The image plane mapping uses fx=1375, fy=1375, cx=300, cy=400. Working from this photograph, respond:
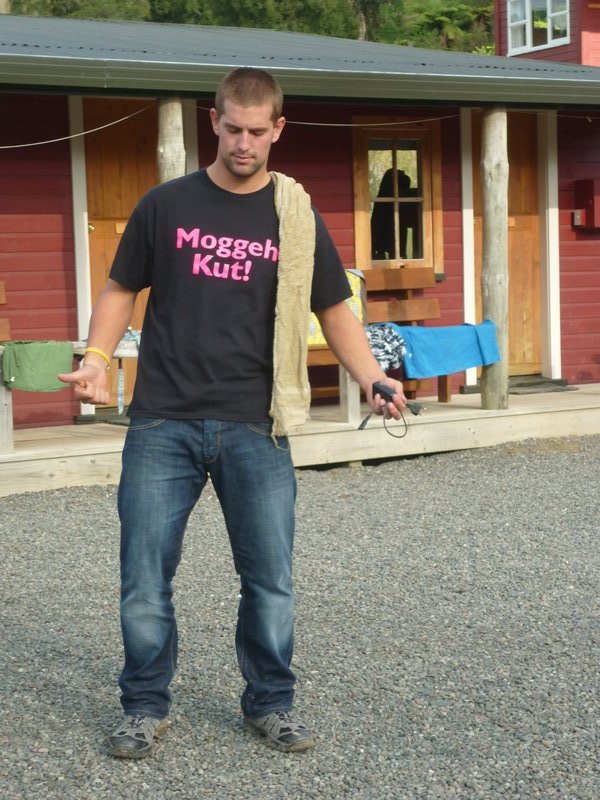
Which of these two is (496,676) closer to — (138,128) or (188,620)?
(188,620)

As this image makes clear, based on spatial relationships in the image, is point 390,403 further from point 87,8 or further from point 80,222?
point 87,8

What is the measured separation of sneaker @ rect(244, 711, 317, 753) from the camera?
154 inches

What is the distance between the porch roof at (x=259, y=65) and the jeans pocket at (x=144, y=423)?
219 inches

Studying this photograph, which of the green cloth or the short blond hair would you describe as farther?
the green cloth

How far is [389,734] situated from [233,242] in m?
1.52

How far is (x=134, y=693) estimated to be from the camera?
393 centimetres

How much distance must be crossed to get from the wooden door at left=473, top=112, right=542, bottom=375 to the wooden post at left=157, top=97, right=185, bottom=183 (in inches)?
151

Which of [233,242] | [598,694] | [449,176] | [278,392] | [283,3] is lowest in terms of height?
[598,694]

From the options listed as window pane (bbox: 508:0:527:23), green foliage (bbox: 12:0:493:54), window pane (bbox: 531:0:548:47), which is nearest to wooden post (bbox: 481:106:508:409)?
window pane (bbox: 531:0:548:47)

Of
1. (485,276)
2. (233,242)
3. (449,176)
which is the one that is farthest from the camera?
(449,176)

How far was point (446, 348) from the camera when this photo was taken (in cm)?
1022

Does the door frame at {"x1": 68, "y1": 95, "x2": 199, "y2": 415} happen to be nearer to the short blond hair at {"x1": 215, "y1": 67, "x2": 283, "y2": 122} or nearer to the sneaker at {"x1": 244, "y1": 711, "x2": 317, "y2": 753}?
the sneaker at {"x1": 244, "y1": 711, "x2": 317, "y2": 753}

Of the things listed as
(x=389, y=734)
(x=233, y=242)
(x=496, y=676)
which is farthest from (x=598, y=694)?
(x=233, y=242)

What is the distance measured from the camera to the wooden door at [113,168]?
10.7 m
